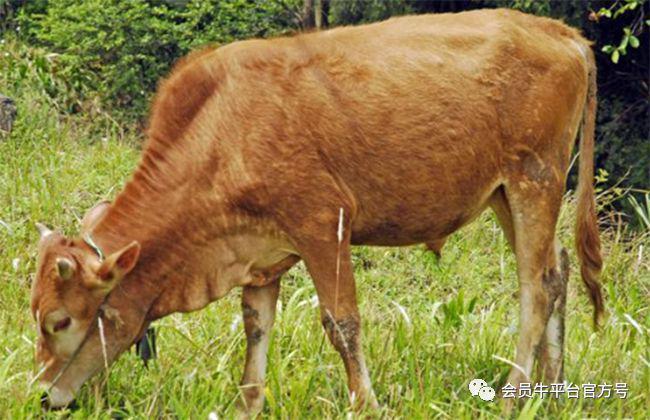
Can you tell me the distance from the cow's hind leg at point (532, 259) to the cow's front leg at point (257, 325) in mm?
1114

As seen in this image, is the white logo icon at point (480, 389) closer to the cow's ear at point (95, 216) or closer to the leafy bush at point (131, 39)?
the cow's ear at point (95, 216)

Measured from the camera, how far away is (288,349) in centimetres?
575

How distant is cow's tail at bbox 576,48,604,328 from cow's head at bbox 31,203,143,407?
2.19 m

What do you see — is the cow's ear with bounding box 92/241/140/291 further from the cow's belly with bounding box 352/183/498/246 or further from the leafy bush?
the leafy bush

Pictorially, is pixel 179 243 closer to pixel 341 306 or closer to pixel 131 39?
pixel 341 306

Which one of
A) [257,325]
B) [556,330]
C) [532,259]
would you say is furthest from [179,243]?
[556,330]

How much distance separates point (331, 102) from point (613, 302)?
2.90m

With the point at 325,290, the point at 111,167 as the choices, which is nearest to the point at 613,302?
the point at 325,290

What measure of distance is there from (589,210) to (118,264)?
2.34m

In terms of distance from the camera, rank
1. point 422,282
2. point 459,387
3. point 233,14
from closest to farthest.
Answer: point 459,387 → point 422,282 → point 233,14

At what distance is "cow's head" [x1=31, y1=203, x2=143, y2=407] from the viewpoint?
4.72 meters

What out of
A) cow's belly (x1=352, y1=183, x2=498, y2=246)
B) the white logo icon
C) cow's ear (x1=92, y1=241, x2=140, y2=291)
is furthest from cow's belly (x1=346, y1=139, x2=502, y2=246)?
cow's ear (x1=92, y1=241, x2=140, y2=291)

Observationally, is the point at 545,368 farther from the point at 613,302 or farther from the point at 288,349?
the point at 613,302

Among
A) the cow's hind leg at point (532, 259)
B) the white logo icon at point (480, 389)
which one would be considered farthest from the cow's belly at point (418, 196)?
the white logo icon at point (480, 389)
